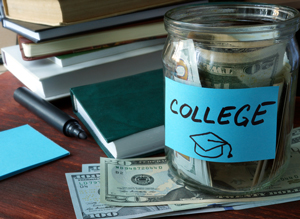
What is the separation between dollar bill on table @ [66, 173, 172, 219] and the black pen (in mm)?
140

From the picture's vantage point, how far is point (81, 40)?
76cm

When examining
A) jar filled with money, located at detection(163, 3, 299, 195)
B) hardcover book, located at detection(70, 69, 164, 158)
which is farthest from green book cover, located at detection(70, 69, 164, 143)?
jar filled with money, located at detection(163, 3, 299, 195)

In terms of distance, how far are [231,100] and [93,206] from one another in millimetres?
226

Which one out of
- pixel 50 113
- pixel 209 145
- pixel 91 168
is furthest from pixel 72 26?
pixel 209 145

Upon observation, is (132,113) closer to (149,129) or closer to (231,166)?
(149,129)

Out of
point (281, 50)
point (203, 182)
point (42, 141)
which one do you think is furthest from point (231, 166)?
point (42, 141)

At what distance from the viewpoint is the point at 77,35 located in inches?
29.9

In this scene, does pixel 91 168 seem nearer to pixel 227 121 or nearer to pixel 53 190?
pixel 53 190

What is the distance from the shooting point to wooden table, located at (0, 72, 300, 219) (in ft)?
1.39

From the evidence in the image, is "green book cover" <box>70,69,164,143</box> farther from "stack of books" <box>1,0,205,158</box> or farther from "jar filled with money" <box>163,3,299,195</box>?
"jar filled with money" <box>163,3,299,195</box>

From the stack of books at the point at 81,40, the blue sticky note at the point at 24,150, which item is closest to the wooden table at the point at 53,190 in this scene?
the blue sticky note at the point at 24,150

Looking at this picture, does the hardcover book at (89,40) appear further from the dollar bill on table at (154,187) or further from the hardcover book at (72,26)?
the dollar bill on table at (154,187)

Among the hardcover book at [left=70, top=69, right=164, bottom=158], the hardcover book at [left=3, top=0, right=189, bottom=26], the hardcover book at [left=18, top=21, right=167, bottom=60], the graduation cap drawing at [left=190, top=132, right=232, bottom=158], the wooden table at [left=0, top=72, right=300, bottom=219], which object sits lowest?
the wooden table at [left=0, top=72, right=300, bottom=219]

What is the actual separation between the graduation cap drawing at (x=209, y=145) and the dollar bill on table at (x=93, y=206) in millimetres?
87
